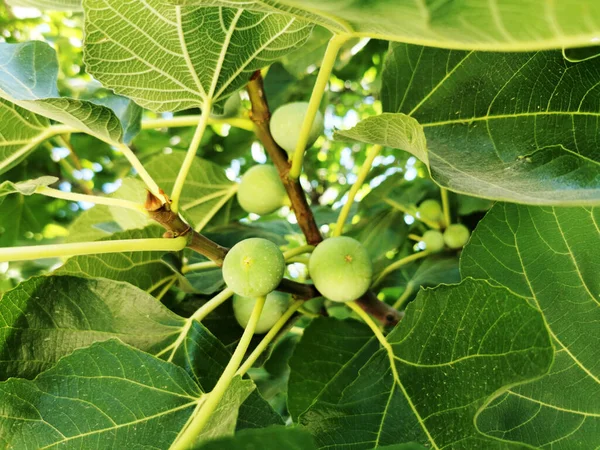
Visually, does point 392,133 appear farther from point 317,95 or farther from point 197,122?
point 197,122

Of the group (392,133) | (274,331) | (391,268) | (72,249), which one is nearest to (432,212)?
(391,268)

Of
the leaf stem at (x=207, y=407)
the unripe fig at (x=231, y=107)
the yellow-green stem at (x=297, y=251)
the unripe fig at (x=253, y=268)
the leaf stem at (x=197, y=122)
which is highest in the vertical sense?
the unripe fig at (x=231, y=107)

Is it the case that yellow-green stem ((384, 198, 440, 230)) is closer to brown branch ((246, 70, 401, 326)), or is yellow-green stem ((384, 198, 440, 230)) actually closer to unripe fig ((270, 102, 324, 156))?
brown branch ((246, 70, 401, 326))

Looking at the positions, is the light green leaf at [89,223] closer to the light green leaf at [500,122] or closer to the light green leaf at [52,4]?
the light green leaf at [52,4]

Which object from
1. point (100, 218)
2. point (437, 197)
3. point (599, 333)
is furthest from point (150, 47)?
point (437, 197)

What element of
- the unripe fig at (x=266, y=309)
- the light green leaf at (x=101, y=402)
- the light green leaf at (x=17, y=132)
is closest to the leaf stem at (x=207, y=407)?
the light green leaf at (x=101, y=402)
